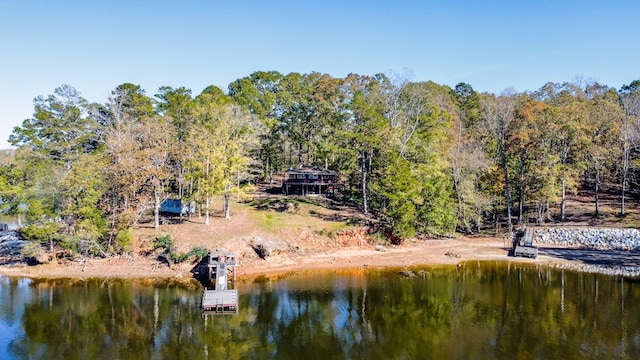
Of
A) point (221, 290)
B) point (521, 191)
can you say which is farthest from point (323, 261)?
point (521, 191)

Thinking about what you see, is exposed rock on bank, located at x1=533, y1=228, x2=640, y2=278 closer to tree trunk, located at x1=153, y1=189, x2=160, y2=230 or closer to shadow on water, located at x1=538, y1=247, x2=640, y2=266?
shadow on water, located at x1=538, y1=247, x2=640, y2=266

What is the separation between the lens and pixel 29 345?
1128 inches

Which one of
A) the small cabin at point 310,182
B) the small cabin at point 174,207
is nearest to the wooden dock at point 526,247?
the small cabin at point 310,182

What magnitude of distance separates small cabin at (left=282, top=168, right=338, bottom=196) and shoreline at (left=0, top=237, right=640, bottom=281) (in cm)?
1813

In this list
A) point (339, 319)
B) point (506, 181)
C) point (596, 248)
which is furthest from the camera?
point (506, 181)

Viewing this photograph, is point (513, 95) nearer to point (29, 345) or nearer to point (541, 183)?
point (541, 183)

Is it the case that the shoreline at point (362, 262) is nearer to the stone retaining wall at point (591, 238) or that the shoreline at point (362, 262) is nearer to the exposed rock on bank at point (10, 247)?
the stone retaining wall at point (591, 238)

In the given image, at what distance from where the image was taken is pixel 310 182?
69.6 metres

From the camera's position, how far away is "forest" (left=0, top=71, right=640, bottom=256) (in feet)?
159

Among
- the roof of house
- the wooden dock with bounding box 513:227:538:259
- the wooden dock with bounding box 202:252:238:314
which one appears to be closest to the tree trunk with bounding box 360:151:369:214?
the roof of house

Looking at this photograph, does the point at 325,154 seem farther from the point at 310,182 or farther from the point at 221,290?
the point at 221,290

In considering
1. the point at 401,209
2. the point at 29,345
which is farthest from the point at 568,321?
the point at 29,345

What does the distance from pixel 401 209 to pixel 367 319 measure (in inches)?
914

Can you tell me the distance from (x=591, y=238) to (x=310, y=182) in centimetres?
3984
